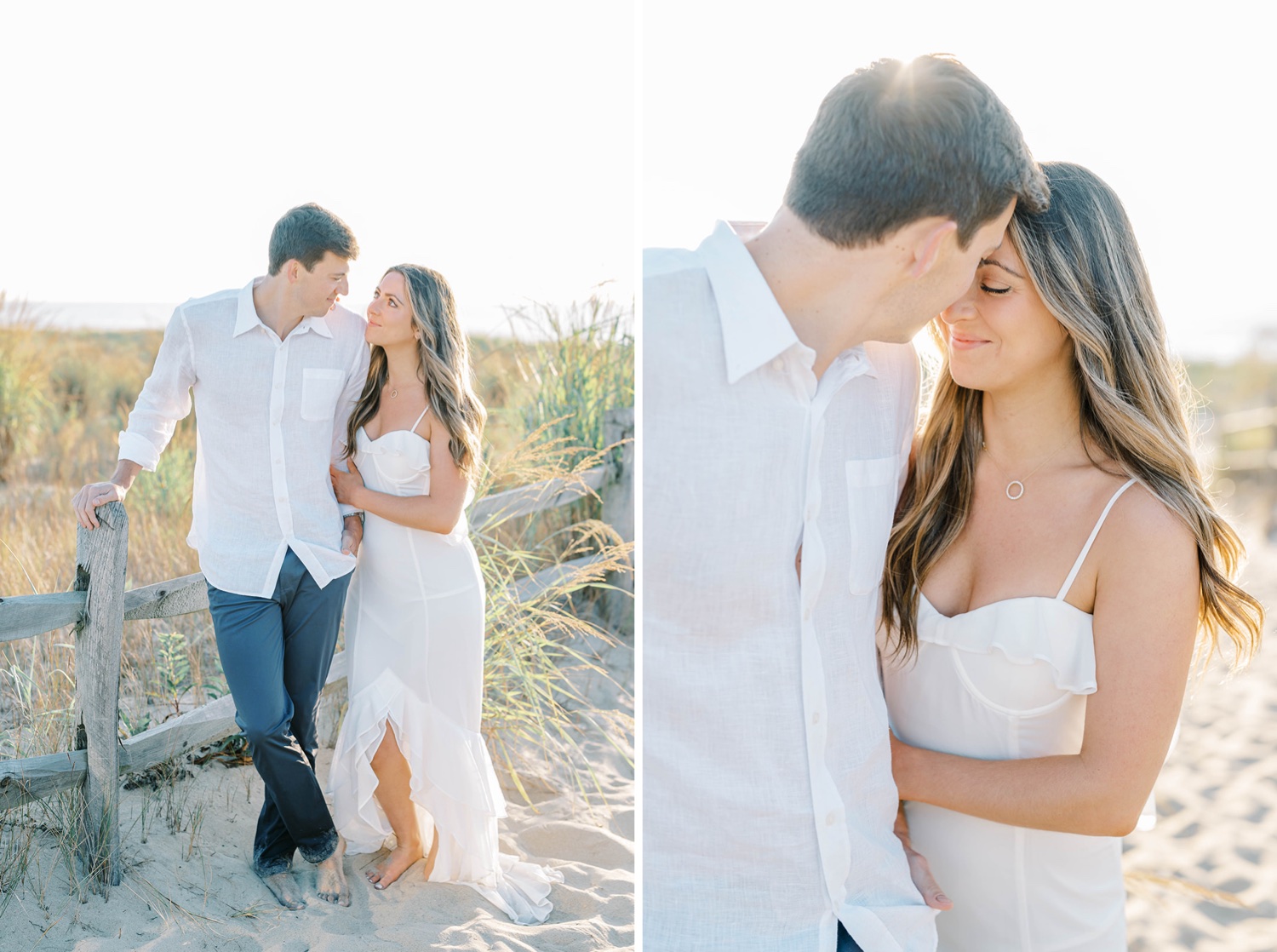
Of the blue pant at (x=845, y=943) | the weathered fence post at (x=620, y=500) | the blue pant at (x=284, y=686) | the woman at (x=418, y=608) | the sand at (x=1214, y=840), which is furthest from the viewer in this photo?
the weathered fence post at (x=620, y=500)

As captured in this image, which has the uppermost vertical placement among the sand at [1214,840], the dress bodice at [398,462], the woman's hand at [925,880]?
the dress bodice at [398,462]

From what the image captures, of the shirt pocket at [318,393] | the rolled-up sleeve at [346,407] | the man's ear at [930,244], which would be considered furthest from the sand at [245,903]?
the man's ear at [930,244]

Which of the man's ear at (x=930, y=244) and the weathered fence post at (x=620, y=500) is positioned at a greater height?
the man's ear at (x=930, y=244)

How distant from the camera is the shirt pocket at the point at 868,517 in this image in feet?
5.01

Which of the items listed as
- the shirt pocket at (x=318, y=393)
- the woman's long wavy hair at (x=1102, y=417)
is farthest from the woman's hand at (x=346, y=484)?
the woman's long wavy hair at (x=1102, y=417)

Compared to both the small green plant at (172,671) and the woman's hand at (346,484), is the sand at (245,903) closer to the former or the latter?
the small green plant at (172,671)

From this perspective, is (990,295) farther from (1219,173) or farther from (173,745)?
(1219,173)

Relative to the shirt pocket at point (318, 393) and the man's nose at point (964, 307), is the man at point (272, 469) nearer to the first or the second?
the shirt pocket at point (318, 393)

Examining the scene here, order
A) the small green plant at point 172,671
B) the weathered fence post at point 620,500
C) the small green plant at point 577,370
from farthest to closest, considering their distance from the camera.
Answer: the small green plant at point 577,370
the weathered fence post at point 620,500
the small green plant at point 172,671

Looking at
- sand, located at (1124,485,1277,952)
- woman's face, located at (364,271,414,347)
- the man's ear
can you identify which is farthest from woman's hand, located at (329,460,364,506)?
sand, located at (1124,485,1277,952)

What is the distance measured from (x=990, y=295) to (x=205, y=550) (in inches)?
106

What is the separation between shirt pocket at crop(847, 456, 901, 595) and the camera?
1.53m

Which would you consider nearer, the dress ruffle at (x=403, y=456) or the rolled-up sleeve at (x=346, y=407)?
the dress ruffle at (x=403, y=456)

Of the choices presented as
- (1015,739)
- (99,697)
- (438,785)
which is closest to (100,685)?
(99,697)
